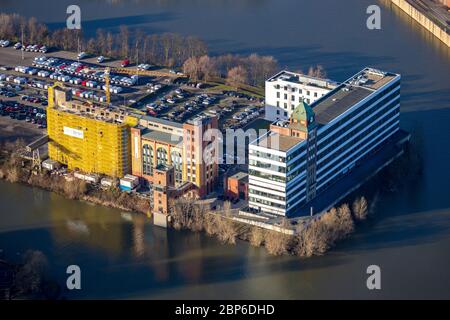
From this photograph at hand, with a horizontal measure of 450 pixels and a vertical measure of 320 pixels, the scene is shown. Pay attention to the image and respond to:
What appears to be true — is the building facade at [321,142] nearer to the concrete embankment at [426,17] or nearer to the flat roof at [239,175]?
the flat roof at [239,175]

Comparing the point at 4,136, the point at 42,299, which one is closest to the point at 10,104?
the point at 4,136

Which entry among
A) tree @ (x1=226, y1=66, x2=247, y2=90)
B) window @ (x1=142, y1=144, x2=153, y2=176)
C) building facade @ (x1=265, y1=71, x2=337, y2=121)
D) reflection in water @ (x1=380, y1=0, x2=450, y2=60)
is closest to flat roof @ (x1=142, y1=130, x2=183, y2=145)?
window @ (x1=142, y1=144, x2=153, y2=176)

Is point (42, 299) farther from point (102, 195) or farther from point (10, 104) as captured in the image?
point (10, 104)

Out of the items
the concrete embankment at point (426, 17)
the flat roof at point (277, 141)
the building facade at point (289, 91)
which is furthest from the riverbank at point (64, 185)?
the concrete embankment at point (426, 17)

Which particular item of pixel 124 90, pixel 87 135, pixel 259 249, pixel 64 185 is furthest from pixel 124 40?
pixel 259 249

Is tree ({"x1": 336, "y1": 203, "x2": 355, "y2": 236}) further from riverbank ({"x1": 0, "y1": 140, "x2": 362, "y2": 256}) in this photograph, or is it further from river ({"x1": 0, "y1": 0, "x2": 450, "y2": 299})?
river ({"x1": 0, "y1": 0, "x2": 450, "y2": 299})

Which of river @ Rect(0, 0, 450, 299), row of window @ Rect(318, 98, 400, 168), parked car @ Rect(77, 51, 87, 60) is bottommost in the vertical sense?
river @ Rect(0, 0, 450, 299)
